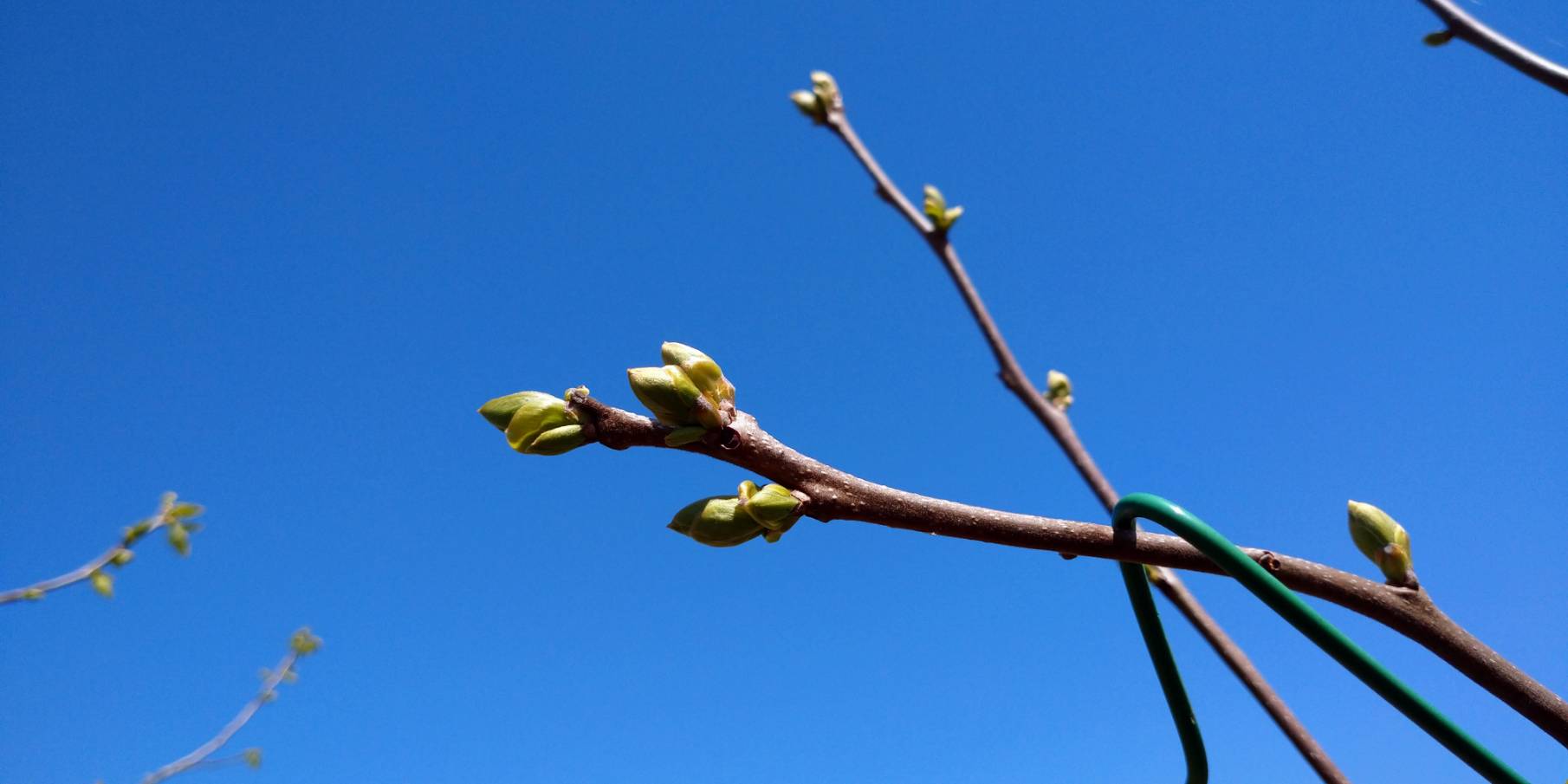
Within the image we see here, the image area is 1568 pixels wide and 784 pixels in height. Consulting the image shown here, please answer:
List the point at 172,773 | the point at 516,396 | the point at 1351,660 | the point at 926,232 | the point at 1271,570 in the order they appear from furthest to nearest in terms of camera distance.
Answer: the point at 172,773
the point at 926,232
the point at 516,396
the point at 1271,570
the point at 1351,660

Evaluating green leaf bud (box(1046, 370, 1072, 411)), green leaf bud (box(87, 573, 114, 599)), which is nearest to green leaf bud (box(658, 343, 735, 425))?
green leaf bud (box(1046, 370, 1072, 411))

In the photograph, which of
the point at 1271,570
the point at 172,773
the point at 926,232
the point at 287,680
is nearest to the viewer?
the point at 1271,570

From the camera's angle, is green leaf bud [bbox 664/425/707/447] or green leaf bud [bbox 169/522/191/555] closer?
green leaf bud [bbox 664/425/707/447]

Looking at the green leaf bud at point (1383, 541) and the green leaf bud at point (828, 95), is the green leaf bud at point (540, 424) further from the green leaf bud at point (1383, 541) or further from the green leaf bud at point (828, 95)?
the green leaf bud at point (828, 95)

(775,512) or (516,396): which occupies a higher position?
(516,396)

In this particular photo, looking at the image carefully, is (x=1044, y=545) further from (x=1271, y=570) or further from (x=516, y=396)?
(x=516, y=396)

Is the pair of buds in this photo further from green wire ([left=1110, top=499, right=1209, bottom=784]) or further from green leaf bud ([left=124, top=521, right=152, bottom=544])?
green leaf bud ([left=124, top=521, right=152, bottom=544])

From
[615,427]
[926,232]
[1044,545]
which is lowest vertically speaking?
[1044,545]

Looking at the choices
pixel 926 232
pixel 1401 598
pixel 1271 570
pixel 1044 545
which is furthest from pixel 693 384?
pixel 926 232
